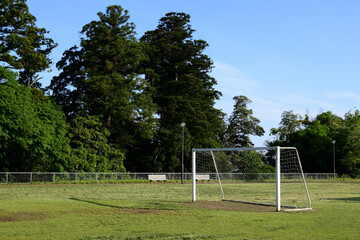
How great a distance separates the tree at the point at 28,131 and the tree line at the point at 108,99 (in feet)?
0.29

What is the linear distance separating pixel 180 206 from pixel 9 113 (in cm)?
2492

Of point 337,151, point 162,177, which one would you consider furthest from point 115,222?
point 337,151

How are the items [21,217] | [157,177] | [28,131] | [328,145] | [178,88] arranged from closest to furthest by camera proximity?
[21,217], [28,131], [157,177], [178,88], [328,145]

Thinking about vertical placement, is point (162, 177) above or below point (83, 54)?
below

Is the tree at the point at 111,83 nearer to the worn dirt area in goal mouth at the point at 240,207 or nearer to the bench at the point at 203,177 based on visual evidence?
the bench at the point at 203,177

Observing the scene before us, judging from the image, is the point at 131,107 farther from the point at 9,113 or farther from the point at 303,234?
the point at 303,234

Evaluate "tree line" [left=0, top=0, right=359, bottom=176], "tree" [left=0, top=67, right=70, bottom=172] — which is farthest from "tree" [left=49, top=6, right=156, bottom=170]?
"tree" [left=0, top=67, right=70, bottom=172]

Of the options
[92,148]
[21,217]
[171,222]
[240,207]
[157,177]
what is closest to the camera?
[171,222]

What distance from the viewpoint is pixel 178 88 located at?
5944cm

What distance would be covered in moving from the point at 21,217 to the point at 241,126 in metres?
62.5

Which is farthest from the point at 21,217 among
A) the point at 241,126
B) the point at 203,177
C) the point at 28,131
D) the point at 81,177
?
the point at 241,126

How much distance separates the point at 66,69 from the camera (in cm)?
5322

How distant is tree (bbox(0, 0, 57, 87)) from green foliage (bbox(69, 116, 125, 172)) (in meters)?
7.48

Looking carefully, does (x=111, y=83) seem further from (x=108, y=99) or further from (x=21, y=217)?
(x=21, y=217)
